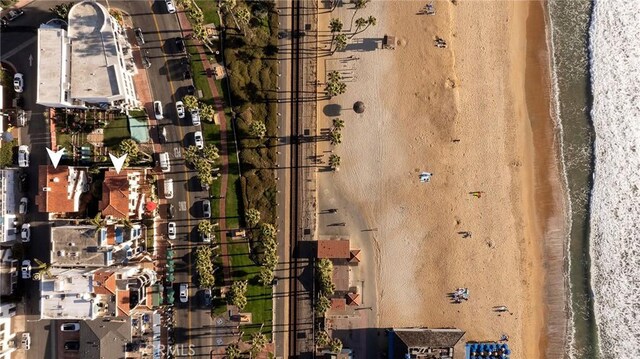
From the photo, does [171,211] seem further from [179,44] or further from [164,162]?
[179,44]

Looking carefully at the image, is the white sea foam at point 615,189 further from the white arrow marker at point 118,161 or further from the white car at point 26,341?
the white car at point 26,341

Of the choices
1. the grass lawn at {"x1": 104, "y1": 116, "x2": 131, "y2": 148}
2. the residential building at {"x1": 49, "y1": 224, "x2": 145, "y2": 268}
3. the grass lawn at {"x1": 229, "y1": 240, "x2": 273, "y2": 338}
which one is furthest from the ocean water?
the residential building at {"x1": 49, "y1": 224, "x2": 145, "y2": 268}

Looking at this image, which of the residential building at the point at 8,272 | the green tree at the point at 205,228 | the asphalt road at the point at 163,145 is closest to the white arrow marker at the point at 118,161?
the asphalt road at the point at 163,145

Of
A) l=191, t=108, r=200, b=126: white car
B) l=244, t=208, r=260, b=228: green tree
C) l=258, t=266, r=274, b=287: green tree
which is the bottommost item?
l=258, t=266, r=274, b=287: green tree

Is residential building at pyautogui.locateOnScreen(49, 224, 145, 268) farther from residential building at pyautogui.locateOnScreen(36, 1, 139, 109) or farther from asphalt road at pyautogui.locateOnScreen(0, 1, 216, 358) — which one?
residential building at pyautogui.locateOnScreen(36, 1, 139, 109)

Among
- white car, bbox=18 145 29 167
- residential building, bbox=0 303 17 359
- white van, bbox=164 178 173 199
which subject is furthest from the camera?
white van, bbox=164 178 173 199

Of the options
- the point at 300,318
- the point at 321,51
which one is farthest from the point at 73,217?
the point at 321,51
